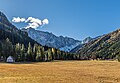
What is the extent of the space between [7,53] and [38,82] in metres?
143

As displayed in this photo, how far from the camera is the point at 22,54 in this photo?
186125 mm

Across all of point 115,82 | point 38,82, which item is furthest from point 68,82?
point 115,82

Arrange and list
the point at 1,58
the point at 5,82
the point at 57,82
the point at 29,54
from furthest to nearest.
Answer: the point at 29,54
the point at 1,58
the point at 57,82
the point at 5,82

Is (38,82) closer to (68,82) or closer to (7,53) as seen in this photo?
(68,82)

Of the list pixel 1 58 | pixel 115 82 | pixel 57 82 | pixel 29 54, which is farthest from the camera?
pixel 29 54

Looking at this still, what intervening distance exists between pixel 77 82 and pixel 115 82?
23.2 feet

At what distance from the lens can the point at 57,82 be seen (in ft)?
143

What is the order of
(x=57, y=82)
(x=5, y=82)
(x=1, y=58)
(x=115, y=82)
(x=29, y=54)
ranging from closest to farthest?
1. (x=5, y=82)
2. (x=57, y=82)
3. (x=115, y=82)
4. (x=1, y=58)
5. (x=29, y=54)

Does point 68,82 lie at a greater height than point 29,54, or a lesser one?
lesser

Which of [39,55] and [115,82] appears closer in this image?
[115,82]

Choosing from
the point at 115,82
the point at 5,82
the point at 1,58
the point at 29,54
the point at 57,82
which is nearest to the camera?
the point at 5,82

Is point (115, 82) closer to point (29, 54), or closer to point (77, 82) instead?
point (77, 82)

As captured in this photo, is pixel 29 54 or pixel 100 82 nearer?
pixel 100 82

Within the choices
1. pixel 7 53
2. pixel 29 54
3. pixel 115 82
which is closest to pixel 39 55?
pixel 29 54
